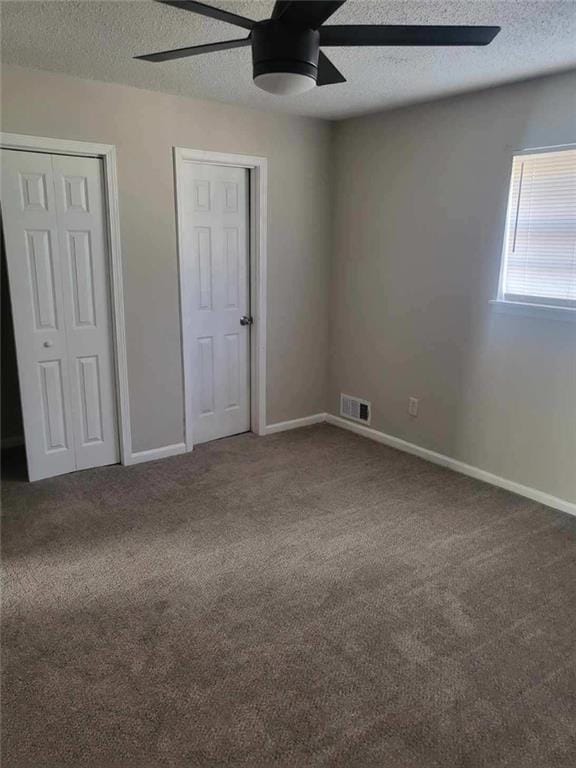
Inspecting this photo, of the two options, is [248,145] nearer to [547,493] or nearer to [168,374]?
[168,374]

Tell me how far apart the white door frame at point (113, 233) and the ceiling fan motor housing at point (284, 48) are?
188 centimetres

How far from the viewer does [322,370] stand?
483cm

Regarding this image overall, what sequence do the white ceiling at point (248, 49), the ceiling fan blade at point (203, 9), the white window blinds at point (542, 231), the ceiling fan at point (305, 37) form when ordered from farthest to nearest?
the white window blinds at point (542, 231) < the white ceiling at point (248, 49) < the ceiling fan at point (305, 37) < the ceiling fan blade at point (203, 9)

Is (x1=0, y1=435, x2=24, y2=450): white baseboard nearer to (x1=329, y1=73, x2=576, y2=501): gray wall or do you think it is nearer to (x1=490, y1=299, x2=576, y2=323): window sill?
(x1=329, y1=73, x2=576, y2=501): gray wall

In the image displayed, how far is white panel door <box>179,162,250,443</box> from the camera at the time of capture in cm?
396

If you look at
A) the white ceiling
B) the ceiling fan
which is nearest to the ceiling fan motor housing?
the ceiling fan

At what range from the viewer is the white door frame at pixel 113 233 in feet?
10.4

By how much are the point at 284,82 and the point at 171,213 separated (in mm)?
2053

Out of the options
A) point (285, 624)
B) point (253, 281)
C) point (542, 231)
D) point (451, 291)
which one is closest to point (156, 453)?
point (253, 281)

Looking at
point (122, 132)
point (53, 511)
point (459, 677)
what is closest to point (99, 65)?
point (122, 132)

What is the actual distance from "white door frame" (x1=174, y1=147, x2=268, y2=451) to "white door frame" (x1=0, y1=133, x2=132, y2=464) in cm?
43

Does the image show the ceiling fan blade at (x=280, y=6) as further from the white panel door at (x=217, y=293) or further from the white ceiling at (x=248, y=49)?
the white panel door at (x=217, y=293)

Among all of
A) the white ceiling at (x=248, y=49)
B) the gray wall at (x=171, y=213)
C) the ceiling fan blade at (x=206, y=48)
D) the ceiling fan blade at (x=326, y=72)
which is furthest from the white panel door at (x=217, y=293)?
the ceiling fan blade at (x=326, y=72)

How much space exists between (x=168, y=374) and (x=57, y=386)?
739mm
